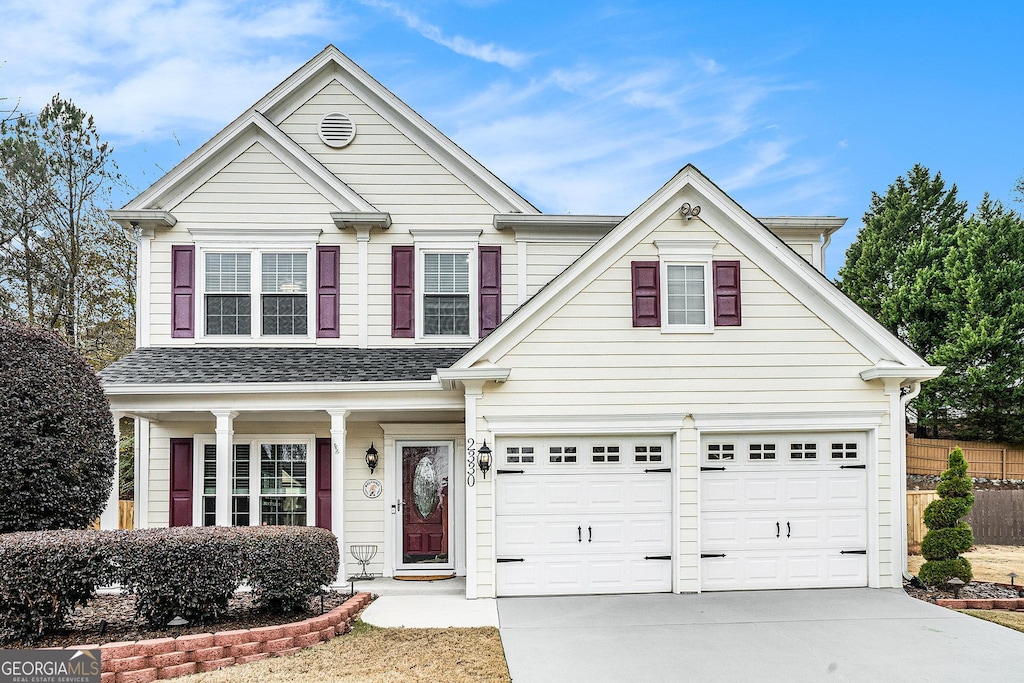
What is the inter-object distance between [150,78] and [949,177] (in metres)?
26.0

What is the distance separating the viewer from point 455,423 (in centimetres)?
1232

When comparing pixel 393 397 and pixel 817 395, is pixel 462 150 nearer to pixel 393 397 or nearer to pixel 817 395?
pixel 393 397

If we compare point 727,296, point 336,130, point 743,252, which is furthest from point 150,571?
point 743,252

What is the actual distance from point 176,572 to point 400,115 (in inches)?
321

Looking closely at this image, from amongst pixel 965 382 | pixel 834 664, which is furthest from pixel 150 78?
pixel 965 382

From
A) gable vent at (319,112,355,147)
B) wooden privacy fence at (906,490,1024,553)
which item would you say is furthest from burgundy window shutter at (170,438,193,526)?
wooden privacy fence at (906,490,1024,553)

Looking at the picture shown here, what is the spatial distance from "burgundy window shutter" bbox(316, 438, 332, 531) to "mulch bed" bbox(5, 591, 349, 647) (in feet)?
8.27

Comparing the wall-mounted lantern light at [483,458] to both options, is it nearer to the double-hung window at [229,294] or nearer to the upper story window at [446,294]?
the upper story window at [446,294]

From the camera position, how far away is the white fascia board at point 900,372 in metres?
10.2

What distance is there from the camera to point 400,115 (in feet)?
42.8

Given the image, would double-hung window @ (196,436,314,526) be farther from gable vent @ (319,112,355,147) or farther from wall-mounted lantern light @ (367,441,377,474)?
gable vent @ (319,112,355,147)

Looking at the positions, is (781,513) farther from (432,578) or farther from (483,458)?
(432,578)

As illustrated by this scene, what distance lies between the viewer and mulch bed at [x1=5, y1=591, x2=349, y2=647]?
769 centimetres

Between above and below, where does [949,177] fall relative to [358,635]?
above
